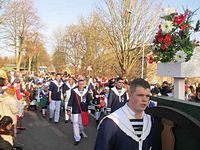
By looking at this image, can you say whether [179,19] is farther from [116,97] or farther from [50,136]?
[50,136]

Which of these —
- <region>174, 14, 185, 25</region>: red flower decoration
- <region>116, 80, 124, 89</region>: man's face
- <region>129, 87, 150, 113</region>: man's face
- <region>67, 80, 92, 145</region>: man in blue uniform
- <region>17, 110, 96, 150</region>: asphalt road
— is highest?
<region>174, 14, 185, 25</region>: red flower decoration

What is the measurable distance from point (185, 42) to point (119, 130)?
2.09 metres

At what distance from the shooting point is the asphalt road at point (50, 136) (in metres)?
9.13

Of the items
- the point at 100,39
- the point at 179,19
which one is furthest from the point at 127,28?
the point at 179,19

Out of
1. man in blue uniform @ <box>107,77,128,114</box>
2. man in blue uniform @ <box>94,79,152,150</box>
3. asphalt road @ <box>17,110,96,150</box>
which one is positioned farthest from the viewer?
man in blue uniform @ <box>107,77,128,114</box>

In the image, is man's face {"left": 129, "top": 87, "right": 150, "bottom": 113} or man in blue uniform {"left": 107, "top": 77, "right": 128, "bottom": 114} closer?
man's face {"left": 129, "top": 87, "right": 150, "bottom": 113}

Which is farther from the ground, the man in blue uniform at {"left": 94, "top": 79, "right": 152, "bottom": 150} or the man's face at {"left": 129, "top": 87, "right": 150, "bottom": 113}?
the man's face at {"left": 129, "top": 87, "right": 150, "bottom": 113}

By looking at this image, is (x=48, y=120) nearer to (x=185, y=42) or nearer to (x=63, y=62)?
(x=185, y=42)

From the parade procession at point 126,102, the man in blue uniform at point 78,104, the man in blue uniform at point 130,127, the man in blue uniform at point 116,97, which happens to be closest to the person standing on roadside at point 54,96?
the parade procession at point 126,102

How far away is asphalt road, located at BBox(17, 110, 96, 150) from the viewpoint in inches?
359

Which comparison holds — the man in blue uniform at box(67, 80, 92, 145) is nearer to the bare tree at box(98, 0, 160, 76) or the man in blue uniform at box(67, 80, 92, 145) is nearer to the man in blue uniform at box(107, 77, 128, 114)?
the man in blue uniform at box(107, 77, 128, 114)

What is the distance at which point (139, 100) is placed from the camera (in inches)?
115

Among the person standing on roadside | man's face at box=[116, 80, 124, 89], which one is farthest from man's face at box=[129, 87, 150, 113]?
the person standing on roadside

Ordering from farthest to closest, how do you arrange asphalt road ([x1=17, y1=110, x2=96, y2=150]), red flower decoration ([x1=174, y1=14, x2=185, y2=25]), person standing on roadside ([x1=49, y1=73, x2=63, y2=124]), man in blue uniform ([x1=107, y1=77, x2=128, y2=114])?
person standing on roadside ([x1=49, y1=73, x2=63, y2=124]), man in blue uniform ([x1=107, y1=77, x2=128, y2=114]), asphalt road ([x1=17, y1=110, x2=96, y2=150]), red flower decoration ([x1=174, y1=14, x2=185, y2=25])
